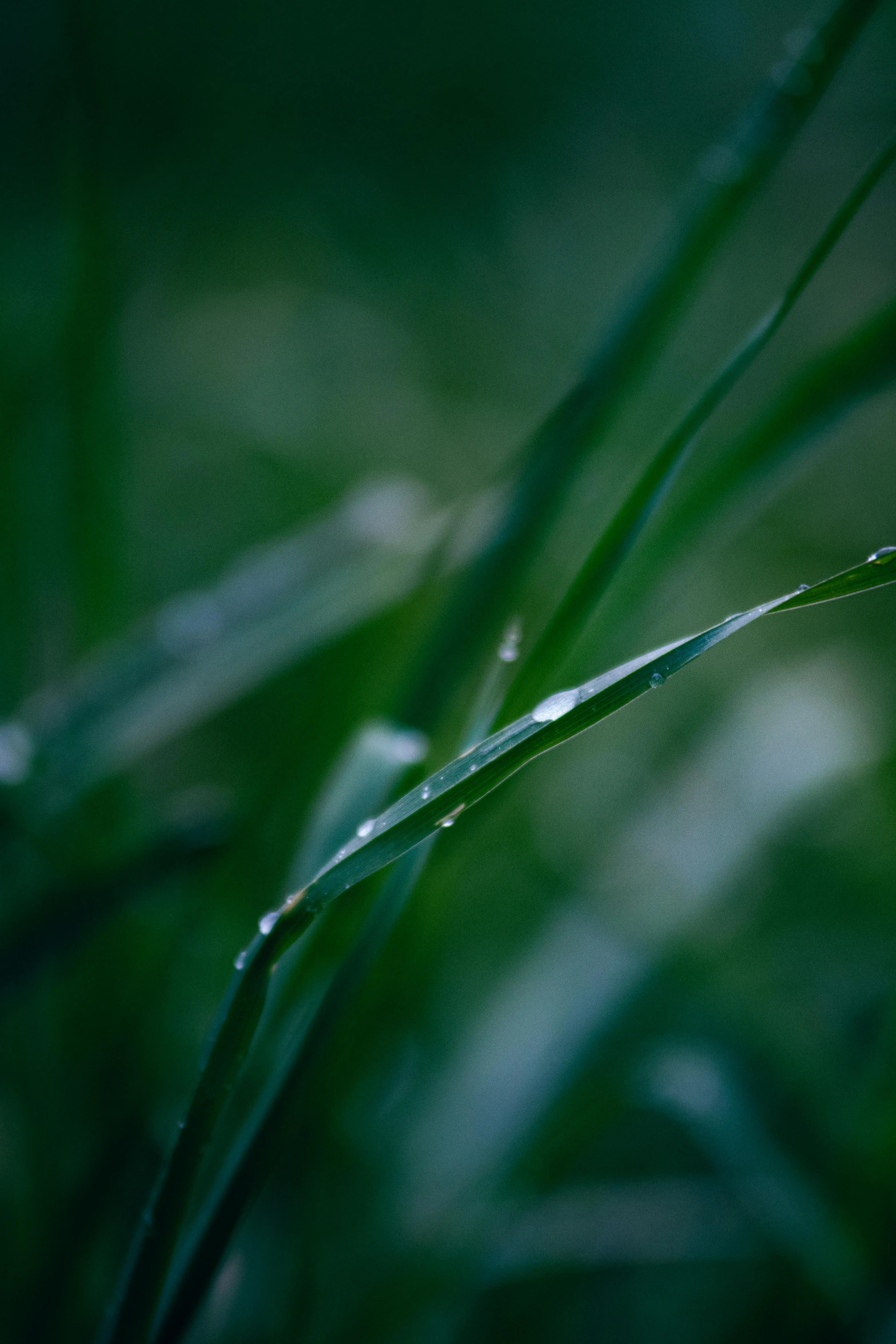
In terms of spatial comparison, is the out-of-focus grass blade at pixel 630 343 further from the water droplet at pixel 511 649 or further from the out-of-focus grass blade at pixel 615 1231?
the out-of-focus grass blade at pixel 615 1231

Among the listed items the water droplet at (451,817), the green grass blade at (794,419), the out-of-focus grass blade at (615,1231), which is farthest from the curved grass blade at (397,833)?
the out-of-focus grass blade at (615,1231)

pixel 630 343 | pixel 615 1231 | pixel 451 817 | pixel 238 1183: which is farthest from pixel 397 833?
pixel 615 1231

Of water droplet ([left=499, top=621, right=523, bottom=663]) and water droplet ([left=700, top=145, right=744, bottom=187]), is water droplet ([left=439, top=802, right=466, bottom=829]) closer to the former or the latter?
water droplet ([left=499, top=621, right=523, bottom=663])

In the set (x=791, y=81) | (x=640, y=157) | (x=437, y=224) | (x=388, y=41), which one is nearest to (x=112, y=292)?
(x=791, y=81)

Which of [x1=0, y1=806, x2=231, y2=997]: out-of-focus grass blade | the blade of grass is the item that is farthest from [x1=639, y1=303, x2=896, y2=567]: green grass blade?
[x1=0, y1=806, x2=231, y2=997]: out-of-focus grass blade

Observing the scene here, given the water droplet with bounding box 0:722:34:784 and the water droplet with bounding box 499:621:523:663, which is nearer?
the water droplet with bounding box 499:621:523:663

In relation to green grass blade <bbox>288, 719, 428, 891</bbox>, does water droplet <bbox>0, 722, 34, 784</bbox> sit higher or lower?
higher

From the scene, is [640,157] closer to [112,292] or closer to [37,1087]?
[112,292]
